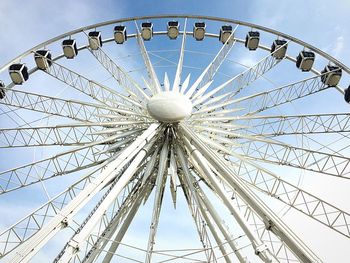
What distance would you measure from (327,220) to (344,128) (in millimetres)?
4175

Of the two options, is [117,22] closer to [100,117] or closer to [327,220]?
[100,117]

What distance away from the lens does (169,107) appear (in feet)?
45.4

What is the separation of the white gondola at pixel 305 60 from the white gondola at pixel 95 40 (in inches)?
434

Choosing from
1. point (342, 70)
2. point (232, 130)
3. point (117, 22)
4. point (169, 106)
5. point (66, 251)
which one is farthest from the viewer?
point (117, 22)

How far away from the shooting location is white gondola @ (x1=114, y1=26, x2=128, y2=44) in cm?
2080

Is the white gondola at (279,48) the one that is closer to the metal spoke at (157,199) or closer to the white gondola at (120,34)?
the metal spoke at (157,199)

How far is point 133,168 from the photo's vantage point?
12953mm

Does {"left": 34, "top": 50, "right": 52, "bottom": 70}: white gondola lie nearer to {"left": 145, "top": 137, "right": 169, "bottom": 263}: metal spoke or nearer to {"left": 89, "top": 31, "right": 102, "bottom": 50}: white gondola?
{"left": 89, "top": 31, "right": 102, "bottom": 50}: white gondola

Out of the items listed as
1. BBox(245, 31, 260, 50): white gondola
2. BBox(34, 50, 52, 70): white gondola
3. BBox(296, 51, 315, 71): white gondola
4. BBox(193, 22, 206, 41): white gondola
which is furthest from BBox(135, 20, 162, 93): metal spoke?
BBox(296, 51, 315, 71): white gondola

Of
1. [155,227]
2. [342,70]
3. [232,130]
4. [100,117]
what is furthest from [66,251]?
[342,70]

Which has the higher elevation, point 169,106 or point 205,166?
point 169,106

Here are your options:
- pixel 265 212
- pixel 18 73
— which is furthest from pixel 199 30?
pixel 265 212

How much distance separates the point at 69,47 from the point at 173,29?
20.8 feet

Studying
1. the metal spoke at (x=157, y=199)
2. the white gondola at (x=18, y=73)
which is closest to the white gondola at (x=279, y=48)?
the metal spoke at (x=157, y=199)
